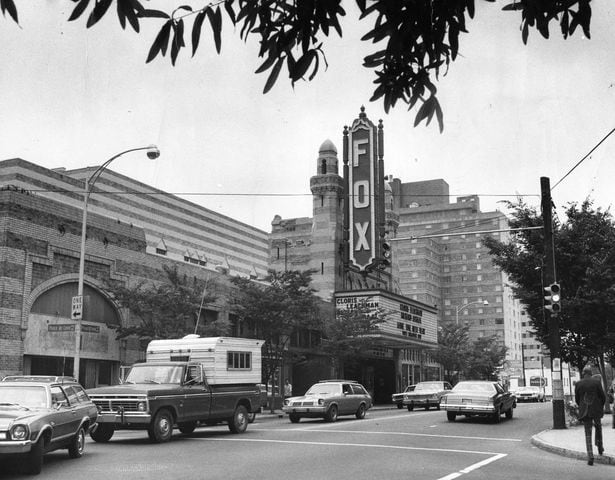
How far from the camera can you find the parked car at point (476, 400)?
86.8ft

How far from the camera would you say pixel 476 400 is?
87.4 ft

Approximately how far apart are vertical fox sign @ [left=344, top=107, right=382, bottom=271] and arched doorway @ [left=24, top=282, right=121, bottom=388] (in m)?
24.5

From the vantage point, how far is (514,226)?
2825 centimetres

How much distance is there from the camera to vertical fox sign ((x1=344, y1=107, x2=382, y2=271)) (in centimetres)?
5272

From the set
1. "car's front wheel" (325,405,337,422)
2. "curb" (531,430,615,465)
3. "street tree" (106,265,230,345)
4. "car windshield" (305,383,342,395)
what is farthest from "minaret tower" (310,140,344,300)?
"curb" (531,430,615,465)

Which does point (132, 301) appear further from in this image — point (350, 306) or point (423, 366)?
point (423, 366)

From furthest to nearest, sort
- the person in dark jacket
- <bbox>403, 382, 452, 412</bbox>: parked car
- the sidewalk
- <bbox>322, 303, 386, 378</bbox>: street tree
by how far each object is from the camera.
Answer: <bbox>322, 303, 386, 378</bbox>: street tree → <bbox>403, 382, 452, 412</bbox>: parked car → the sidewalk → the person in dark jacket

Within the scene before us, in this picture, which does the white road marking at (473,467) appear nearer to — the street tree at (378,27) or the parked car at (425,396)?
the street tree at (378,27)

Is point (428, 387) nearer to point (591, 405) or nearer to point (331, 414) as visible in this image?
point (331, 414)

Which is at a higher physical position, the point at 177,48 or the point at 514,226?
the point at 514,226

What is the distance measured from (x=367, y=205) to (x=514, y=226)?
981 inches

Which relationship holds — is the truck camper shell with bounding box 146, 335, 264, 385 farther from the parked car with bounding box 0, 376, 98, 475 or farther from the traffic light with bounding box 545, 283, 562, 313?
the traffic light with bounding box 545, 283, 562, 313

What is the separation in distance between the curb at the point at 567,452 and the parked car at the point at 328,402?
9.57 meters

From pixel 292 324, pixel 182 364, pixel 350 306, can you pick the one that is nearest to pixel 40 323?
pixel 182 364
